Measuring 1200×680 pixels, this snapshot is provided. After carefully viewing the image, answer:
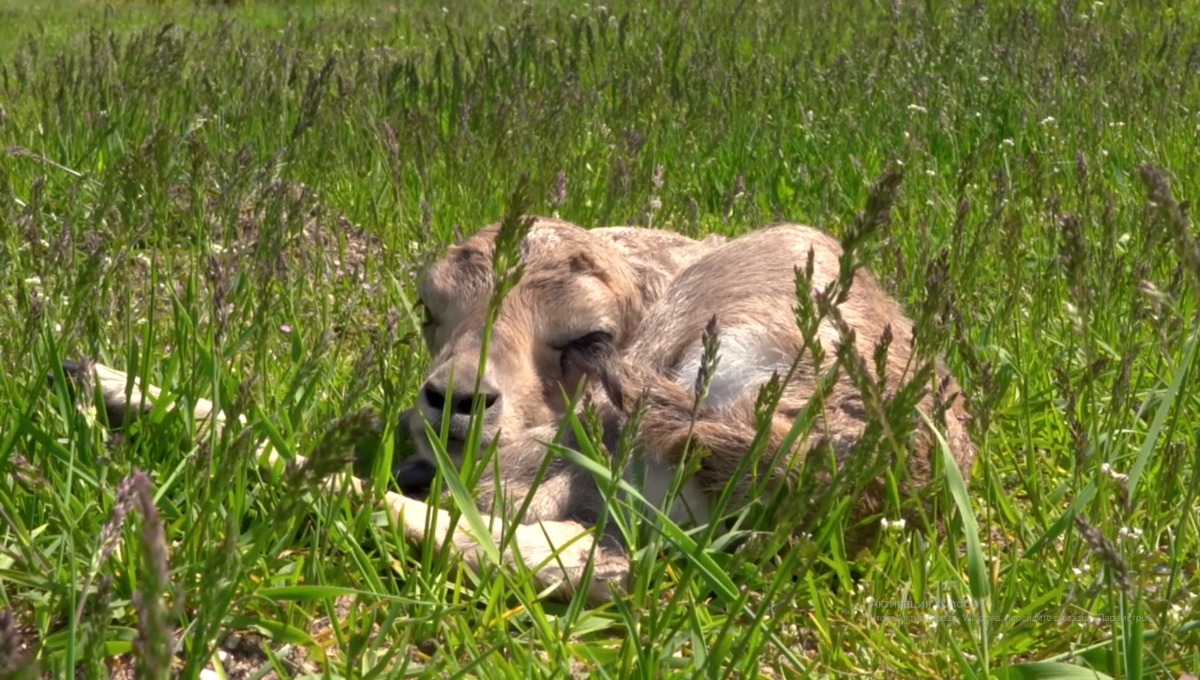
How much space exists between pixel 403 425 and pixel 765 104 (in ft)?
12.1

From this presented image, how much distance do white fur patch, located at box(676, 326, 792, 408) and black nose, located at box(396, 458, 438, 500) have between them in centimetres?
63

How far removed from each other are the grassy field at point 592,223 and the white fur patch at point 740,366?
32 centimetres

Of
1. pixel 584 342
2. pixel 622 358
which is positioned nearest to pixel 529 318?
pixel 584 342

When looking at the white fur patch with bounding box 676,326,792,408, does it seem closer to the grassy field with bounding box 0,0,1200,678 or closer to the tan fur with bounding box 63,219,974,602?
the tan fur with bounding box 63,219,974,602

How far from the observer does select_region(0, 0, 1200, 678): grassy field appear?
208 centimetres

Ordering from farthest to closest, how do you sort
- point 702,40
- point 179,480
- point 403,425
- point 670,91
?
point 702,40 < point 670,91 < point 403,425 < point 179,480

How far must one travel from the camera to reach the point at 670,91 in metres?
6.51

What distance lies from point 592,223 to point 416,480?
81.2 inches

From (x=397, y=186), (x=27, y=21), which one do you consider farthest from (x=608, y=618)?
(x=27, y=21)

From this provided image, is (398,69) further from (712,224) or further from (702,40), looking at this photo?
(702,40)

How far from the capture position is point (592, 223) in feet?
16.5

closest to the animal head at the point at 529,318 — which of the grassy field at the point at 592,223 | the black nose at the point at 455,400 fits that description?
the black nose at the point at 455,400

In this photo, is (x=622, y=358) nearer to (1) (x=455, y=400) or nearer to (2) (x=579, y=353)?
(2) (x=579, y=353)

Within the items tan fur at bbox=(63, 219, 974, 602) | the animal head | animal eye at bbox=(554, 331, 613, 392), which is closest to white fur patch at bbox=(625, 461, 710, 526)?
tan fur at bbox=(63, 219, 974, 602)
